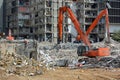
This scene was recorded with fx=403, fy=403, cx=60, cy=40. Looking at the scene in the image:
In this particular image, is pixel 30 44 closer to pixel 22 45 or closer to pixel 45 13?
pixel 22 45

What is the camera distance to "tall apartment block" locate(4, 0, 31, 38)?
113750mm

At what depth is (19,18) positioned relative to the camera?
11469 cm

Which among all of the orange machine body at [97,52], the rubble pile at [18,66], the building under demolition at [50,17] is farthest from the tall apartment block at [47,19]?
the rubble pile at [18,66]

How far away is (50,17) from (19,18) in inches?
481

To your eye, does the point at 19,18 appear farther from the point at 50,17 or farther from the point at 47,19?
the point at 50,17

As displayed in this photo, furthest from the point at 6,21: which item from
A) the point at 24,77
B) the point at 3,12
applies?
the point at 24,77

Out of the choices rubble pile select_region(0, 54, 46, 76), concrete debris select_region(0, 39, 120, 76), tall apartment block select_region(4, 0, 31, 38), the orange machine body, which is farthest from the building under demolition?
rubble pile select_region(0, 54, 46, 76)

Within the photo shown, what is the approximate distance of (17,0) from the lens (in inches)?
4596

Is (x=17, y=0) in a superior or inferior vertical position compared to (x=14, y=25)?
superior

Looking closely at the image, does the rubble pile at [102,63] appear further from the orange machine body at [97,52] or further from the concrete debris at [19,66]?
the concrete debris at [19,66]

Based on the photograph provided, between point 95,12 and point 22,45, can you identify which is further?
point 95,12

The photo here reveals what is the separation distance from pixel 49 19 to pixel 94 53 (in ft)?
183

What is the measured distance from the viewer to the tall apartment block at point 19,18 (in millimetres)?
113750

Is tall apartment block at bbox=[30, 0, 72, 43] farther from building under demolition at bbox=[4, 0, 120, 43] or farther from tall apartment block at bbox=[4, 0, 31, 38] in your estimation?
tall apartment block at bbox=[4, 0, 31, 38]
